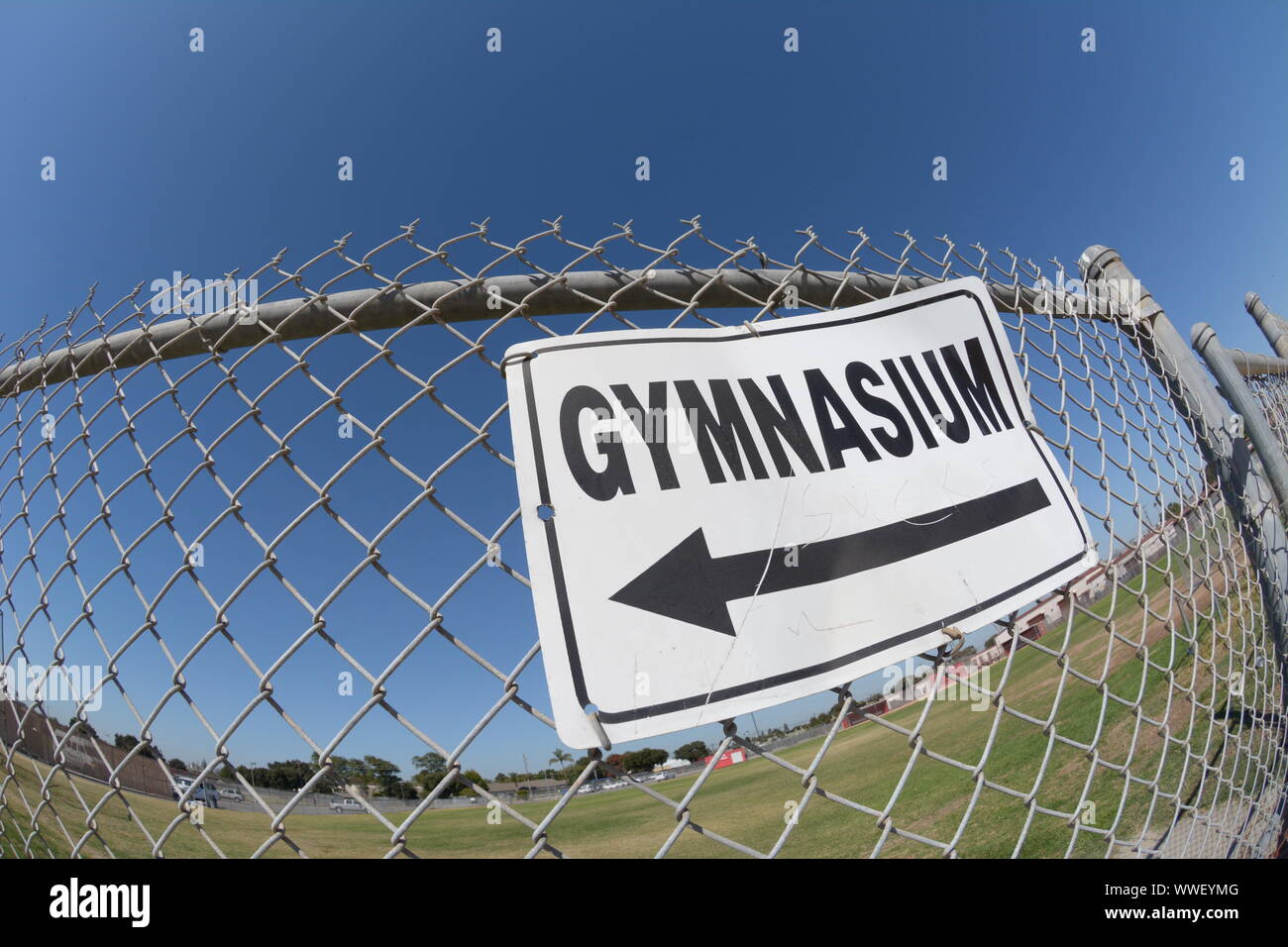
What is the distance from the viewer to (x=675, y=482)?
104 centimetres

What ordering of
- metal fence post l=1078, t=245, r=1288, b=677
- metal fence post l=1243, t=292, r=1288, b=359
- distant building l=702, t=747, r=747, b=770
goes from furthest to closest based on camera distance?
metal fence post l=1243, t=292, r=1288, b=359
metal fence post l=1078, t=245, r=1288, b=677
distant building l=702, t=747, r=747, b=770

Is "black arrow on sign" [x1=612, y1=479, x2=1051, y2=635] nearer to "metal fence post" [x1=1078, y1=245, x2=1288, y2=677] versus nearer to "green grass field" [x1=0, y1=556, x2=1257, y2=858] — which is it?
"green grass field" [x1=0, y1=556, x2=1257, y2=858]

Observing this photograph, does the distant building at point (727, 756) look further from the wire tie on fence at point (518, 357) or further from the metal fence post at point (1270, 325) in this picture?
the metal fence post at point (1270, 325)

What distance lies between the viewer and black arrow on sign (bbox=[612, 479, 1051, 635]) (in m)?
0.98

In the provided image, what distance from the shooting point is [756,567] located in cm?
105

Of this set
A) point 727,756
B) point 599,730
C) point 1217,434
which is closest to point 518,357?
point 599,730

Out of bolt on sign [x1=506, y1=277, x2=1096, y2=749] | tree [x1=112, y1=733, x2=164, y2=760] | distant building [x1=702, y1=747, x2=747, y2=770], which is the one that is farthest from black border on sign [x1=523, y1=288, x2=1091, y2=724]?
tree [x1=112, y1=733, x2=164, y2=760]

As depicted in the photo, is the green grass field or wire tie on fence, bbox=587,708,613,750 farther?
the green grass field

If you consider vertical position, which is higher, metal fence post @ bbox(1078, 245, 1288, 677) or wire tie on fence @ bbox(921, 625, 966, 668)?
metal fence post @ bbox(1078, 245, 1288, 677)

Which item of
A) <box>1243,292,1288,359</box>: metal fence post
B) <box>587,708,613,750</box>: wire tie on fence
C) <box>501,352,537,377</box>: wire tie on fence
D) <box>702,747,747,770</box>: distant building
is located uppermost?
<box>1243,292,1288,359</box>: metal fence post

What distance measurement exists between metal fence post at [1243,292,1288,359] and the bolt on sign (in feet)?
10.0

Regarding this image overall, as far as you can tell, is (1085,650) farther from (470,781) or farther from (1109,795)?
(470,781)
